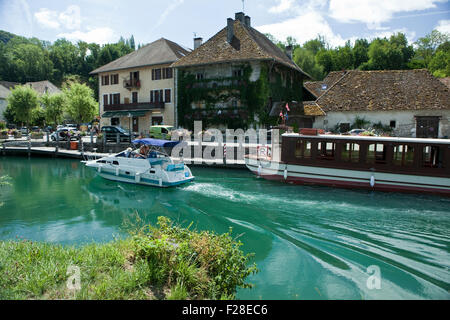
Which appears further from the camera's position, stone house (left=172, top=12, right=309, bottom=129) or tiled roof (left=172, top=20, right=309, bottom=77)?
stone house (left=172, top=12, right=309, bottom=129)

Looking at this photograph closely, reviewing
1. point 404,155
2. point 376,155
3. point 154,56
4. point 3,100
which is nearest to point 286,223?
point 376,155

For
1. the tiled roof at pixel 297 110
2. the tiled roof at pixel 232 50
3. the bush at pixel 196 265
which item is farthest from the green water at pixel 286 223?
the tiled roof at pixel 232 50

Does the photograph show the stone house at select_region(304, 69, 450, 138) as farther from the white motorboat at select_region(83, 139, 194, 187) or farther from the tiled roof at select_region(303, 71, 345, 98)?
the white motorboat at select_region(83, 139, 194, 187)

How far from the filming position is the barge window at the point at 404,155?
16.8 metres

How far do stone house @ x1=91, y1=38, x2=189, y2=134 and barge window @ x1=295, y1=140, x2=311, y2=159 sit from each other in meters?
23.1

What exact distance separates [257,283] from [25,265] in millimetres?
4839

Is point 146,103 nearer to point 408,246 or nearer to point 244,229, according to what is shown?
point 244,229

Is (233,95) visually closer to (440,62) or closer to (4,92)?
(440,62)

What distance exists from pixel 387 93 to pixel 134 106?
30.6m

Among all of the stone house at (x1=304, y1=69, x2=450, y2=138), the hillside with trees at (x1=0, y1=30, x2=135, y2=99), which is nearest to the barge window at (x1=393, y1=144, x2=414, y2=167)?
the stone house at (x1=304, y1=69, x2=450, y2=138)

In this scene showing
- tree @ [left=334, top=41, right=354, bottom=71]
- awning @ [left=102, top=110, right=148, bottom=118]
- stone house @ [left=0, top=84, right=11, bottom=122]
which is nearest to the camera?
awning @ [left=102, top=110, right=148, bottom=118]

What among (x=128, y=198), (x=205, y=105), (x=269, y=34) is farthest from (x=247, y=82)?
(x=269, y=34)

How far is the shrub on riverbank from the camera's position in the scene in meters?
5.05

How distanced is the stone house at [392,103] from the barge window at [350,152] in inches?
636
